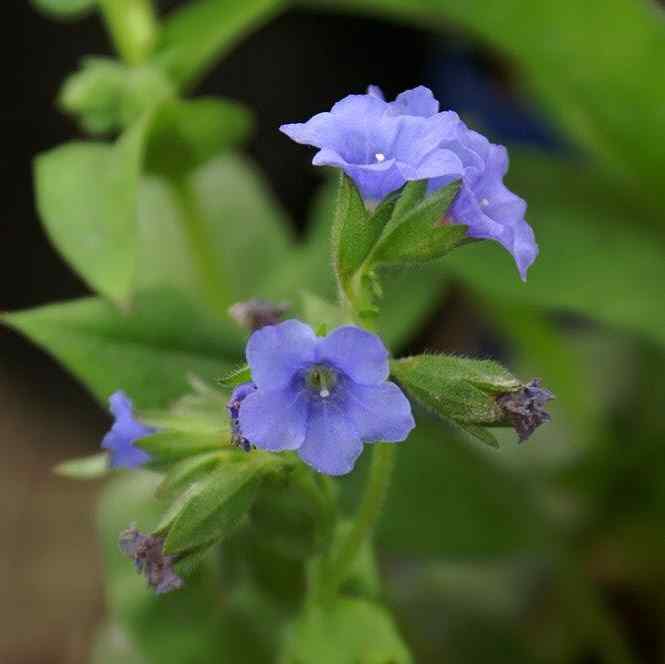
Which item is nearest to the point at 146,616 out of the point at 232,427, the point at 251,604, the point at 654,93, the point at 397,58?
the point at 251,604

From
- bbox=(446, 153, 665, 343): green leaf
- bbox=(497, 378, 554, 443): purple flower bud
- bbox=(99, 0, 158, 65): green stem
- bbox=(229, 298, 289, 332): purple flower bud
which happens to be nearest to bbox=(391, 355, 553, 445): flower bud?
bbox=(497, 378, 554, 443): purple flower bud

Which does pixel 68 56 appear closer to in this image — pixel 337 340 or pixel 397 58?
pixel 397 58

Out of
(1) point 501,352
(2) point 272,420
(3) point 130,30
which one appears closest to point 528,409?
(2) point 272,420

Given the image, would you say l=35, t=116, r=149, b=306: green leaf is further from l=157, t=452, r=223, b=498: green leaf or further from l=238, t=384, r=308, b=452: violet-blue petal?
l=238, t=384, r=308, b=452: violet-blue petal

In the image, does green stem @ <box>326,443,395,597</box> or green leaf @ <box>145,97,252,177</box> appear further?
green leaf @ <box>145,97,252,177</box>

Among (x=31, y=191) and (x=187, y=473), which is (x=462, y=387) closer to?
(x=187, y=473)

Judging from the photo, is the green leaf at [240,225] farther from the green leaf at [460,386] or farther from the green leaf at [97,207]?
the green leaf at [460,386]
